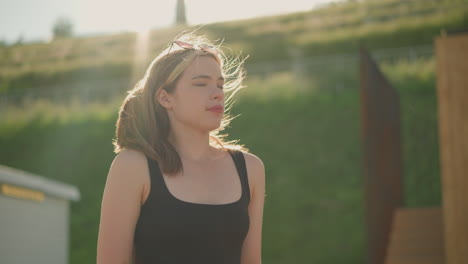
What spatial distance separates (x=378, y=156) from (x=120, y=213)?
5.89 metres

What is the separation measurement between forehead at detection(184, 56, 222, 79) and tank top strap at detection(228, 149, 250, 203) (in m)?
0.26

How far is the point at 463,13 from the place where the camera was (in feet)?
66.3

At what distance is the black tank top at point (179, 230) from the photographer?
70.9 inches

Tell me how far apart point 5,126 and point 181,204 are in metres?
17.8

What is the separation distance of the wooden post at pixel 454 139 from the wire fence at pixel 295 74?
401 inches

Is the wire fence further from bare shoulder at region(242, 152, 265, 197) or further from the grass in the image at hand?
bare shoulder at region(242, 152, 265, 197)

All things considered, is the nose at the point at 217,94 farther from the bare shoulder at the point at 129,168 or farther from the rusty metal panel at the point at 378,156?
the rusty metal panel at the point at 378,156

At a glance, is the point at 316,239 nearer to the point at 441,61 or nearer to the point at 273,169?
the point at 273,169

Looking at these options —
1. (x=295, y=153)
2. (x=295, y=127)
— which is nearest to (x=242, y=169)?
(x=295, y=153)

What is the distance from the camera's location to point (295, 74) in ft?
57.9

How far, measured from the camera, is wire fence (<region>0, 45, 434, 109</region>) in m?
16.9

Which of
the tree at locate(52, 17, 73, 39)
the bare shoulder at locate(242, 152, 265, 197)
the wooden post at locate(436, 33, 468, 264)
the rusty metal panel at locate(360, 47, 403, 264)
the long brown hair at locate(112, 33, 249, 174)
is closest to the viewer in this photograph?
the long brown hair at locate(112, 33, 249, 174)

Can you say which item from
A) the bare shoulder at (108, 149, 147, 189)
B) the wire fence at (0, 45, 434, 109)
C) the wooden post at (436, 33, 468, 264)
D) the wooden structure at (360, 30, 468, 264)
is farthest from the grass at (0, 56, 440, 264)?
the bare shoulder at (108, 149, 147, 189)

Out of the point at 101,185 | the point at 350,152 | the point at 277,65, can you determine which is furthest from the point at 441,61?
the point at 277,65
